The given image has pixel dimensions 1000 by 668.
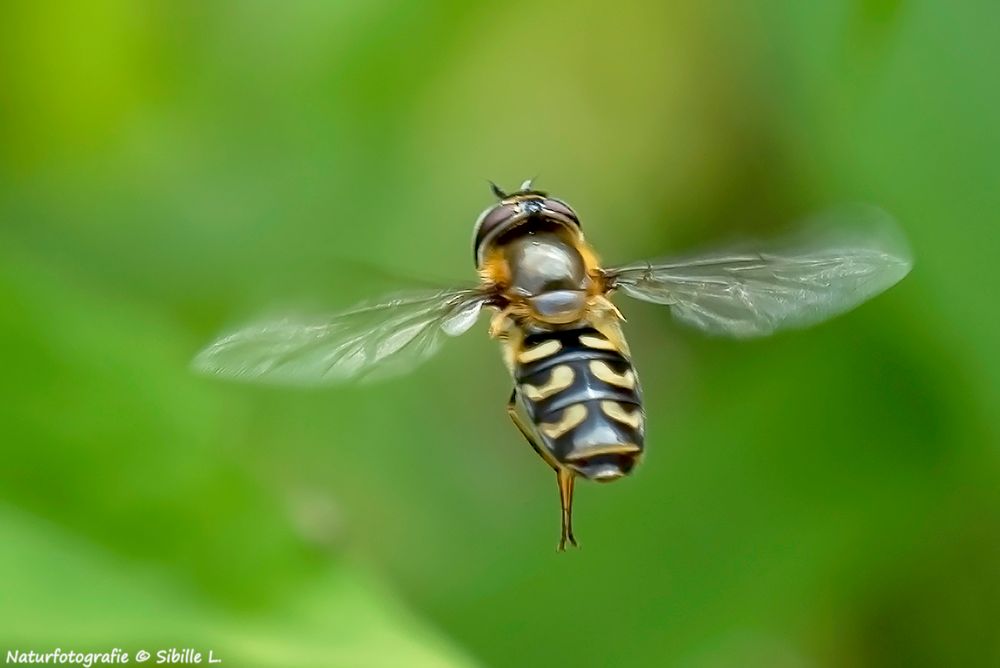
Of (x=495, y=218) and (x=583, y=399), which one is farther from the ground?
(x=495, y=218)

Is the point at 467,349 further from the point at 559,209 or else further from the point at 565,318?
the point at 565,318

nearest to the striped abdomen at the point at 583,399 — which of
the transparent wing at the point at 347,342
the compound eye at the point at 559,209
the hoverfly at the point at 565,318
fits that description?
the hoverfly at the point at 565,318

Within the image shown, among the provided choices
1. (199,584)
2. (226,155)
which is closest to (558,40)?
(226,155)

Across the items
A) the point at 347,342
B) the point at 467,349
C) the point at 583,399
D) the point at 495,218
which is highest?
the point at 467,349

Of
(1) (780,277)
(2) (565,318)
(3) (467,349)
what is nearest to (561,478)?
(2) (565,318)

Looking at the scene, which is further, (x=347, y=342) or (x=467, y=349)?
(x=467, y=349)

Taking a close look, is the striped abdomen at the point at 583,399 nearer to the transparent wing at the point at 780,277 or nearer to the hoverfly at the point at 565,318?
the hoverfly at the point at 565,318

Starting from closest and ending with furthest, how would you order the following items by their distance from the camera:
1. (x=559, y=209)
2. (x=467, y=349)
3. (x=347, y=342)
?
(x=347, y=342) < (x=559, y=209) < (x=467, y=349)

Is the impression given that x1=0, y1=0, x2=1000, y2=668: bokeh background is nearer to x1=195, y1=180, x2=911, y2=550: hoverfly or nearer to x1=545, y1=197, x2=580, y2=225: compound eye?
x1=195, y1=180, x2=911, y2=550: hoverfly
